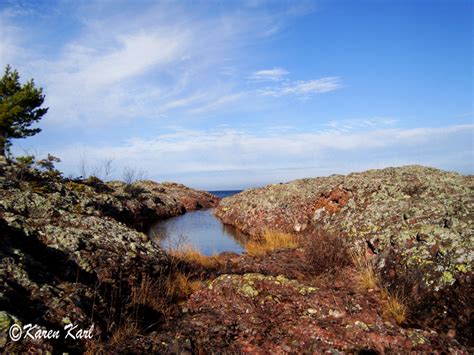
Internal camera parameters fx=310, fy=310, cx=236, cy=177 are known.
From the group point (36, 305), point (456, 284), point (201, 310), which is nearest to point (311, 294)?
point (201, 310)

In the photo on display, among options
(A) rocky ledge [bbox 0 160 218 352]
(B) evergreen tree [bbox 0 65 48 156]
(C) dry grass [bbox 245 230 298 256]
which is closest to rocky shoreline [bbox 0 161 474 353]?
(A) rocky ledge [bbox 0 160 218 352]

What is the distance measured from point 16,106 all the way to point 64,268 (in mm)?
21624

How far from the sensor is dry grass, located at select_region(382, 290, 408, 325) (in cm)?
502

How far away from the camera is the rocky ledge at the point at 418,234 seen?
17.2 feet

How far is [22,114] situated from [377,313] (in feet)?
87.2

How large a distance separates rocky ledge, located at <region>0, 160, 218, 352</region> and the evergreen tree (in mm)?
16214

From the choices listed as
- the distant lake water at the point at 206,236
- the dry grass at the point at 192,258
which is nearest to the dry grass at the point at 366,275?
the dry grass at the point at 192,258

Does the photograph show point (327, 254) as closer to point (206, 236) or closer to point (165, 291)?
point (165, 291)

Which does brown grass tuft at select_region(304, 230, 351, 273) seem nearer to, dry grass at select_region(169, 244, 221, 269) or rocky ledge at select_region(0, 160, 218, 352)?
dry grass at select_region(169, 244, 221, 269)

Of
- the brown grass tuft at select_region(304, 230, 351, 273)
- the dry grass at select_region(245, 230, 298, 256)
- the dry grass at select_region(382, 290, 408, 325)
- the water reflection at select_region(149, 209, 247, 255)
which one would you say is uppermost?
the brown grass tuft at select_region(304, 230, 351, 273)

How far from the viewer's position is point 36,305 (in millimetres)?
3957

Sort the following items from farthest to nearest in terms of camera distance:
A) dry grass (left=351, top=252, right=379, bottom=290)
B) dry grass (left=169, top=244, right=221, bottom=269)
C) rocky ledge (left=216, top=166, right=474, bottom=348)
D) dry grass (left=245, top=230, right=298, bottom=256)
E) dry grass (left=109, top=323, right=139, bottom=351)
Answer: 1. dry grass (left=245, top=230, right=298, bottom=256)
2. dry grass (left=169, top=244, right=221, bottom=269)
3. dry grass (left=351, top=252, right=379, bottom=290)
4. rocky ledge (left=216, top=166, right=474, bottom=348)
5. dry grass (left=109, top=323, right=139, bottom=351)

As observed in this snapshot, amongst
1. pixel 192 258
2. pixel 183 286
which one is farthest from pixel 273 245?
pixel 183 286

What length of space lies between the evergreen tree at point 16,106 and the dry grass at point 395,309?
24.7 metres
